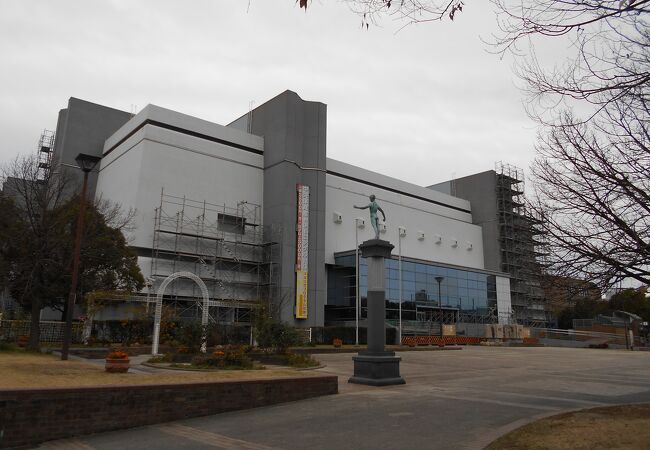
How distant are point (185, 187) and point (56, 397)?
36708mm

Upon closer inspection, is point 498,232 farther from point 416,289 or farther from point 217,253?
point 217,253

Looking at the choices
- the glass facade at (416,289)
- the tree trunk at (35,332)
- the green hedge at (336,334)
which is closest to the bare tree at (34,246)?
the tree trunk at (35,332)

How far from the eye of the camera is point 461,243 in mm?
68938

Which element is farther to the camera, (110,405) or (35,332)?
(35,332)

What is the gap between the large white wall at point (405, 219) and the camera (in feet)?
173

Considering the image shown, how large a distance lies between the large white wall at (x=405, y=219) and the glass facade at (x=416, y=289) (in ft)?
9.55

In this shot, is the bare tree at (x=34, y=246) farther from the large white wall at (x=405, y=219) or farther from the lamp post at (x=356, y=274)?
the large white wall at (x=405, y=219)

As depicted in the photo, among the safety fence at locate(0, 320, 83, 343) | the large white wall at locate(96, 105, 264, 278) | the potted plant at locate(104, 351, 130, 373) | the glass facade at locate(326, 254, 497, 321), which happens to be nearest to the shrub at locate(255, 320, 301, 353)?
the potted plant at locate(104, 351, 130, 373)

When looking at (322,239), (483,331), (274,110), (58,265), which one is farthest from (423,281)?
(58,265)

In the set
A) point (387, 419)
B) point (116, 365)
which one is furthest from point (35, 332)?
point (387, 419)

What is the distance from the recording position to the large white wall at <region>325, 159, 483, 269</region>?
52594 mm

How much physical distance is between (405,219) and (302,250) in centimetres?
1968

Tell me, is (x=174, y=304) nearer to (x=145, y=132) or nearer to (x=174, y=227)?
(x=174, y=227)

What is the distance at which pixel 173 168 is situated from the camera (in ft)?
141
